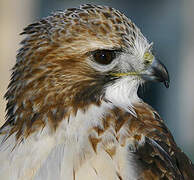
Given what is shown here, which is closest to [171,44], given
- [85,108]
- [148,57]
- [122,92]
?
[148,57]

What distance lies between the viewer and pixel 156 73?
11.1 ft

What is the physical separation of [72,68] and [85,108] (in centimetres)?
23

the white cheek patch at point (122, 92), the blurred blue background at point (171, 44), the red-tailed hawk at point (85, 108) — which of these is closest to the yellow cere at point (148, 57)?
the red-tailed hawk at point (85, 108)

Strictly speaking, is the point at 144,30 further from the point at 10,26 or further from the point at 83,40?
the point at 83,40

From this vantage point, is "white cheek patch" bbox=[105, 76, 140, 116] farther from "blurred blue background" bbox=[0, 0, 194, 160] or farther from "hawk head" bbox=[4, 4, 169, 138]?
"blurred blue background" bbox=[0, 0, 194, 160]

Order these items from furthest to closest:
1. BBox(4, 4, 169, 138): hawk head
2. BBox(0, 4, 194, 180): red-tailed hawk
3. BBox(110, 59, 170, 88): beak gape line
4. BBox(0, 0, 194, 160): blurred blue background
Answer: BBox(0, 0, 194, 160): blurred blue background, BBox(110, 59, 170, 88): beak gape line, BBox(4, 4, 169, 138): hawk head, BBox(0, 4, 194, 180): red-tailed hawk

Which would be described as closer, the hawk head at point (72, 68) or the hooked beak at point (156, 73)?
the hawk head at point (72, 68)

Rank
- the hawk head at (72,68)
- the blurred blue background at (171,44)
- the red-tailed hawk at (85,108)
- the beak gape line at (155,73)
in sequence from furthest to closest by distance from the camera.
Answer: the blurred blue background at (171,44)
the beak gape line at (155,73)
the hawk head at (72,68)
the red-tailed hawk at (85,108)

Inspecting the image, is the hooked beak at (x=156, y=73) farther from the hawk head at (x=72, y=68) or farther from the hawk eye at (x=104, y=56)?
the hawk eye at (x=104, y=56)

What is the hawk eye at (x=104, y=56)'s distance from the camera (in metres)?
3.24

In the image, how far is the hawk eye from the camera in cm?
324

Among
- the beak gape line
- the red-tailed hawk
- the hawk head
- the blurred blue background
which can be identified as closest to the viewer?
the red-tailed hawk

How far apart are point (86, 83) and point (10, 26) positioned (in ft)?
16.4

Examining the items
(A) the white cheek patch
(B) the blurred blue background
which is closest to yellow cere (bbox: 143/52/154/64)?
(A) the white cheek patch
